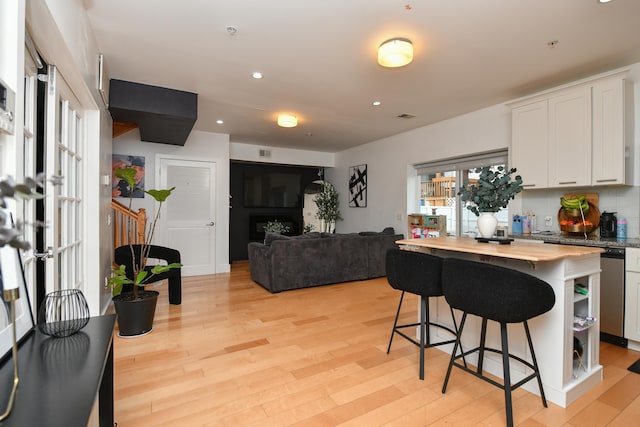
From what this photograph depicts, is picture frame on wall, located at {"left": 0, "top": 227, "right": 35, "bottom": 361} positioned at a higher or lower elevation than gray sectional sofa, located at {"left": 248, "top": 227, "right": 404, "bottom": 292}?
higher

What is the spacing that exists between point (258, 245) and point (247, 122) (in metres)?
2.00

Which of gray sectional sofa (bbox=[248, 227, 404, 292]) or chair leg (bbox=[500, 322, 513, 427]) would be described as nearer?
chair leg (bbox=[500, 322, 513, 427])

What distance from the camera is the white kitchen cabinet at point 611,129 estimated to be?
294cm

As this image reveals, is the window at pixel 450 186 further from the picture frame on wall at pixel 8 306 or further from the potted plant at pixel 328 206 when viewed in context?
the picture frame on wall at pixel 8 306

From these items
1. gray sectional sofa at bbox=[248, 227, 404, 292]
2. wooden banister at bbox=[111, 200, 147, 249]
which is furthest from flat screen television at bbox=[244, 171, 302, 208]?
wooden banister at bbox=[111, 200, 147, 249]

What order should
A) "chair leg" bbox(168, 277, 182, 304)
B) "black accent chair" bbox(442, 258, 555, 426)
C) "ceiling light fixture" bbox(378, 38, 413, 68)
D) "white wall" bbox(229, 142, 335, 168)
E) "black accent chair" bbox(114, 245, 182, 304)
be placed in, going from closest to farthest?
"black accent chair" bbox(442, 258, 555, 426) → "ceiling light fixture" bbox(378, 38, 413, 68) → "black accent chair" bbox(114, 245, 182, 304) → "chair leg" bbox(168, 277, 182, 304) → "white wall" bbox(229, 142, 335, 168)

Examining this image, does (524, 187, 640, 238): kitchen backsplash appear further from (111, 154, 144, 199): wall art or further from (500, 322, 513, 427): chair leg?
(111, 154, 144, 199): wall art

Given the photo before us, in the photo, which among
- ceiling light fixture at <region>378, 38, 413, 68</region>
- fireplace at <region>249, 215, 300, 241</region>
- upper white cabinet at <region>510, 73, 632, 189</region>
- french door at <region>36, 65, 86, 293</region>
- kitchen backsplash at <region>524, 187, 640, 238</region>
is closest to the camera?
french door at <region>36, 65, 86, 293</region>

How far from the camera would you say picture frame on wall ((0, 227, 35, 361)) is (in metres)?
0.83

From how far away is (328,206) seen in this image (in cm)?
739

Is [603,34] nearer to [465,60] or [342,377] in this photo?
[465,60]

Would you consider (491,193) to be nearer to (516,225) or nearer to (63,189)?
(516,225)

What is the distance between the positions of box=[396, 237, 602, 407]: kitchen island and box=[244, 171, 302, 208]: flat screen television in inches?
216

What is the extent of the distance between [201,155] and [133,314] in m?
3.43
